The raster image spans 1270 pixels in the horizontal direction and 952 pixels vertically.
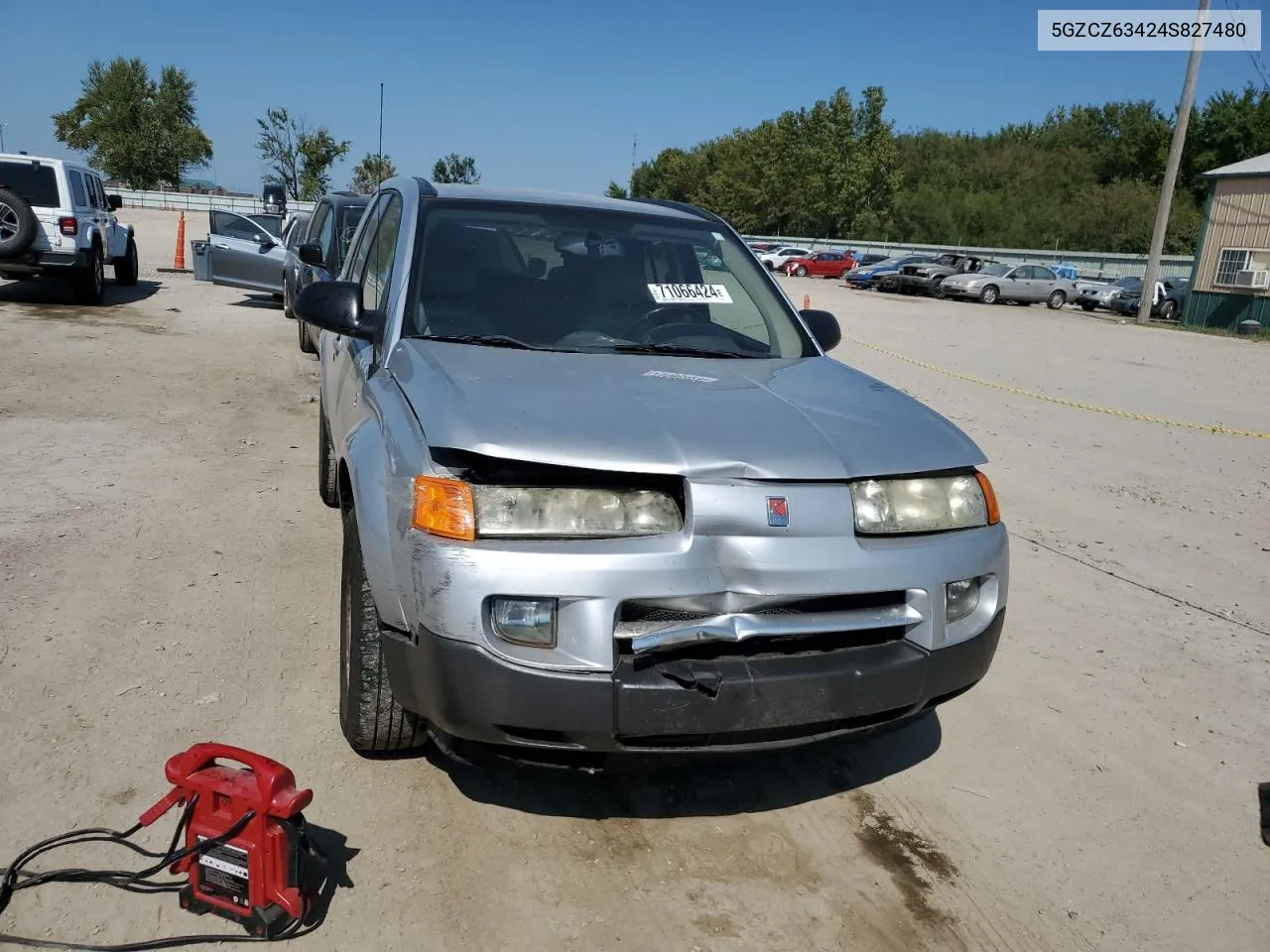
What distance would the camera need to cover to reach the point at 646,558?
2.40m

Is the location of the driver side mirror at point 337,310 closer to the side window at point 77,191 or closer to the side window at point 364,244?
the side window at point 364,244

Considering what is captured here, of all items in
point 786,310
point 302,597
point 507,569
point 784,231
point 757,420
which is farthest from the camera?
point 784,231

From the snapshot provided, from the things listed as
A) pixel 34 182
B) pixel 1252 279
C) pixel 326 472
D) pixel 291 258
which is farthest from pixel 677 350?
pixel 1252 279

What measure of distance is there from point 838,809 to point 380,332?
→ 2.17m

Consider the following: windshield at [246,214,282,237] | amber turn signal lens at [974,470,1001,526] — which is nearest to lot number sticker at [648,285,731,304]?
amber turn signal lens at [974,470,1001,526]

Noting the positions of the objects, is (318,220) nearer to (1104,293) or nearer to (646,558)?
(646,558)

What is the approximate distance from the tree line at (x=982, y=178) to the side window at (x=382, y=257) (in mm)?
60614

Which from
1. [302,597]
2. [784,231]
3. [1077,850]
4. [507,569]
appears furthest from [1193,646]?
[784,231]

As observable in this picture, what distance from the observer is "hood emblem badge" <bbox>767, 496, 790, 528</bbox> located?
2.50 meters

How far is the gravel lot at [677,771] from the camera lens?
102 inches

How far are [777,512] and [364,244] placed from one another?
299 centimetres

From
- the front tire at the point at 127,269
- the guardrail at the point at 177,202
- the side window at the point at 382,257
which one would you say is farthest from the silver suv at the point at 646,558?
the guardrail at the point at 177,202

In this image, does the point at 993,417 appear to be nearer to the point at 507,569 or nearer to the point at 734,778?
the point at 734,778

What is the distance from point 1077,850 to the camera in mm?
2982
